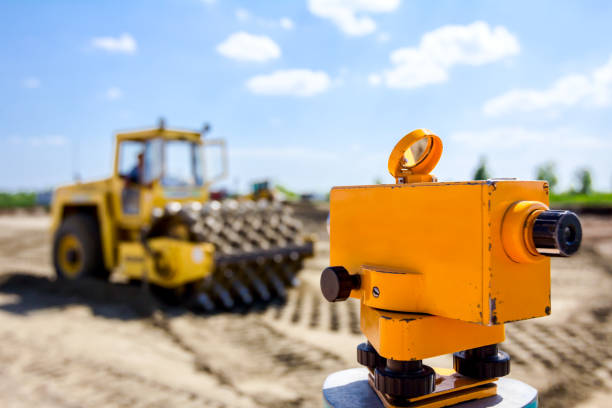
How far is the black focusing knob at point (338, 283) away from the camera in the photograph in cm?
135

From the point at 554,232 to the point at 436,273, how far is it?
28cm

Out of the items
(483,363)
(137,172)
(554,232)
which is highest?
(137,172)

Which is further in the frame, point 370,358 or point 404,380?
point 370,358

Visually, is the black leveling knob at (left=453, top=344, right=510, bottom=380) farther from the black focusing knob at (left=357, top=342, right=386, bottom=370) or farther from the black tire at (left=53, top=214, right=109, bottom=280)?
the black tire at (left=53, top=214, right=109, bottom=280)

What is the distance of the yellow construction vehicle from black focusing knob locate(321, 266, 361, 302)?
4.76m

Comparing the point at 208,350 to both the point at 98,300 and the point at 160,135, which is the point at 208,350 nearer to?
the point at 98,300

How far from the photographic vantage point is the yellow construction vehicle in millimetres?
6246

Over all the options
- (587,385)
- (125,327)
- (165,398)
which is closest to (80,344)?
(125,327)

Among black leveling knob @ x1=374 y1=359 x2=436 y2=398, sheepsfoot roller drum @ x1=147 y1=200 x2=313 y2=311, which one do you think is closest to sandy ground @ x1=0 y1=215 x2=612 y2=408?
sheepsfoot roller drum @ x1=147 y1=200 x2=313 y2=311

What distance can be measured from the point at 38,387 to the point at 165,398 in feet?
3.59

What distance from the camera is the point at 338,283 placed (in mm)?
1344

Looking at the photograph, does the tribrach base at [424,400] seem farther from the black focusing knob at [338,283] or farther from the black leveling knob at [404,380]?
the black focusing knob at [338,283]

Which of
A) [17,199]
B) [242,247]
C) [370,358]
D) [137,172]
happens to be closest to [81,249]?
[137,172]

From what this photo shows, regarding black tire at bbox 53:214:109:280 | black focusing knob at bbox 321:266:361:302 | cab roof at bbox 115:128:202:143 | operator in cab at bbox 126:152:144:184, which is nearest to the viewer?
black focusing knob at bbox 321:266:361:302
